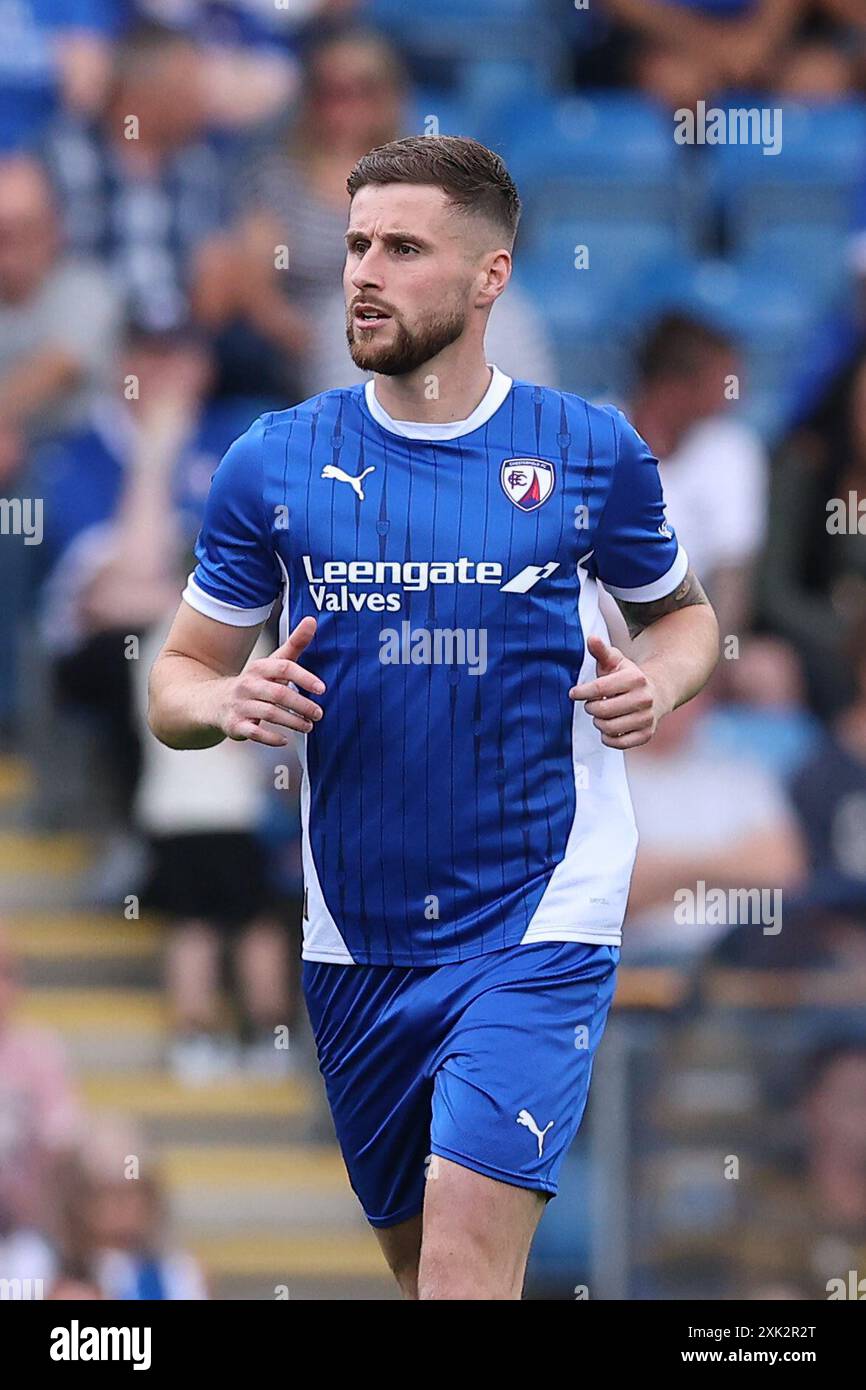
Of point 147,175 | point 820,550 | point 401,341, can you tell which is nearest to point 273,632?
point 147,175

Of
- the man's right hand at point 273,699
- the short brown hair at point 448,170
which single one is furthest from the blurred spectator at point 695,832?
the man's right hand at point 273,699

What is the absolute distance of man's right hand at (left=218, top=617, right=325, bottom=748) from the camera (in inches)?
148

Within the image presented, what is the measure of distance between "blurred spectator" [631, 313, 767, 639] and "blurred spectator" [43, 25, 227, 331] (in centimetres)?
186

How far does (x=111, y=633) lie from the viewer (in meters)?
8.15

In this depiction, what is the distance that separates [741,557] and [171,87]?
3012 millimetres

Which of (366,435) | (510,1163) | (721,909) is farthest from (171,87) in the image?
(510,1163)

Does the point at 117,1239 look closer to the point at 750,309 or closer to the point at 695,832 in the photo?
the point at 695,832

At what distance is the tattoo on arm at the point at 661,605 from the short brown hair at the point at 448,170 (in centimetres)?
78

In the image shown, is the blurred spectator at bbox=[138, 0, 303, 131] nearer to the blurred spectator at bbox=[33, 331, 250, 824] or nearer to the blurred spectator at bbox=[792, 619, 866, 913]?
the blurred spectator at bbox=[33, 331, 250, 824]

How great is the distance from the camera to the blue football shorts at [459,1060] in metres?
3.90

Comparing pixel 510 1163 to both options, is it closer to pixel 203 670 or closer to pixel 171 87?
pixel 203 670

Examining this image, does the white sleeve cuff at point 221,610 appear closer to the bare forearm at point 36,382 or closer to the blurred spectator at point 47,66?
the bare forearm at point 36,382

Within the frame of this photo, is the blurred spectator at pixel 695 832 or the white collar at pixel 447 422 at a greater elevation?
the white collar at pixel 447 422

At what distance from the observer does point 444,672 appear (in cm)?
403
